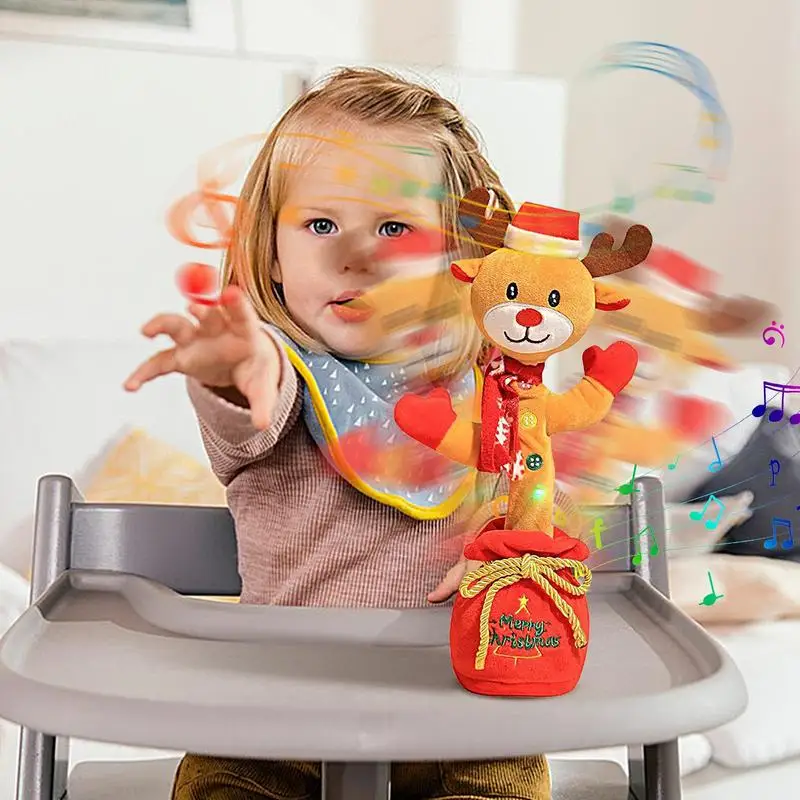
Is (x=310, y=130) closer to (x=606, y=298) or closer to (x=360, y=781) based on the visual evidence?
(x=606, y=298)

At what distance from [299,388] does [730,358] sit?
264 mm

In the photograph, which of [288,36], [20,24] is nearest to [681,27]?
[288,36]

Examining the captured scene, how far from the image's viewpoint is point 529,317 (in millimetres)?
501

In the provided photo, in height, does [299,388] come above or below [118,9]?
below

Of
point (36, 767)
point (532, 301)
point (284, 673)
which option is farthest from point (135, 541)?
point (532, 301)

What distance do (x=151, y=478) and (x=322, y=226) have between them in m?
0.70

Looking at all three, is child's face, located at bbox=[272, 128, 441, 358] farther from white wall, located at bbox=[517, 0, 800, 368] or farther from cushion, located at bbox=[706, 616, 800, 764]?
white wall, located at bbox=[517, 0, 800, 368]

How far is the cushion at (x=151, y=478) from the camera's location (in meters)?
1.25

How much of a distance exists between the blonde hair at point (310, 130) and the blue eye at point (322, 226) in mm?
32

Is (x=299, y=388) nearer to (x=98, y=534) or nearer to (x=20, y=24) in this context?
(x=98, y=534)

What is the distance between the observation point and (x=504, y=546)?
50 cm

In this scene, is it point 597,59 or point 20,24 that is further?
point 20,24

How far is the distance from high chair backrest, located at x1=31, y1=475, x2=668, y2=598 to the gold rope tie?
14 centimetres

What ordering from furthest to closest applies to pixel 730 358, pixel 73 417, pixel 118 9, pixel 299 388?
pixel 118 9
pixel 73 417
pixel 299 388
pixel 730 358
